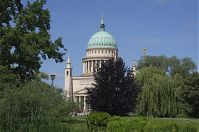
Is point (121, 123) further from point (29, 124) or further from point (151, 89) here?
point (151, 89)

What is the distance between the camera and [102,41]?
138 m

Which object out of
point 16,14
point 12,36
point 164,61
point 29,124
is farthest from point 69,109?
point 164,61

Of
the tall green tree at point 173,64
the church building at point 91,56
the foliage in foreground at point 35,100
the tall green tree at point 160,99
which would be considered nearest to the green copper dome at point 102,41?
the church building at point 91,56

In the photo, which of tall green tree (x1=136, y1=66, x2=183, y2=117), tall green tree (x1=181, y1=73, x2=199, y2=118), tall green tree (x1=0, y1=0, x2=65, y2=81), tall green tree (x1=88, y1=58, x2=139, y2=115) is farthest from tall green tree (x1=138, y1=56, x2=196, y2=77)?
tall green tree (x1=0, y1=0, x2=65, y2=81)

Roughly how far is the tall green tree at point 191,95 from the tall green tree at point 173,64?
20.9 m

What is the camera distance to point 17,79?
29172mm

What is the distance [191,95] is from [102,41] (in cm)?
8462

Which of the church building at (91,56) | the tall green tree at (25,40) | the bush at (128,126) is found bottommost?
the bush at (128,126)

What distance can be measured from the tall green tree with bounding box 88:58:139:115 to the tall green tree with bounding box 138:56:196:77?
35.7 meters

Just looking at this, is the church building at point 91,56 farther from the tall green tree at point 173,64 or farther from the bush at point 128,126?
the bush at point 128,126

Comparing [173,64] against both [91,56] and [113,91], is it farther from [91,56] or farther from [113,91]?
[91,56]

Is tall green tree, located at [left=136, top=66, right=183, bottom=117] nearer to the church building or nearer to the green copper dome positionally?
the church building

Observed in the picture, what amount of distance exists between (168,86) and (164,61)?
22004 mm

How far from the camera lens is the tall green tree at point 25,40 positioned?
30250 mm
